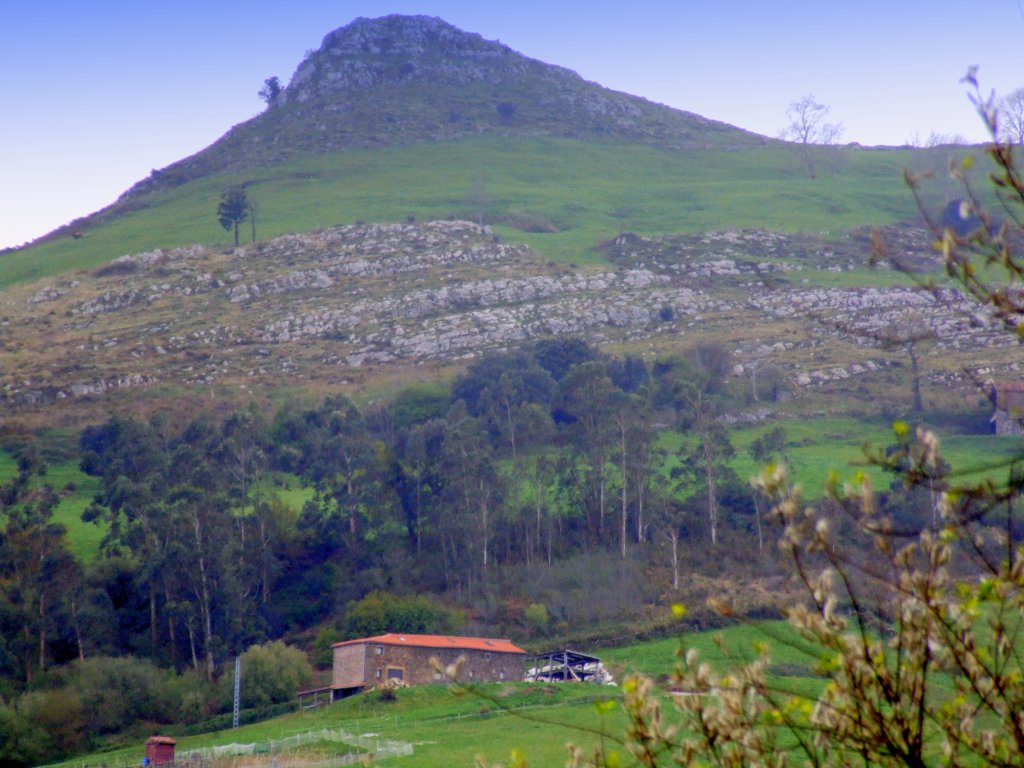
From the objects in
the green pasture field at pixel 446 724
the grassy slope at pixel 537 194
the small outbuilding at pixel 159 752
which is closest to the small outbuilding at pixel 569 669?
the green pasture field at pixel 446 724

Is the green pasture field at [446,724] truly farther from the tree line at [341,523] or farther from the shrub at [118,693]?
the tree line at [341,523]

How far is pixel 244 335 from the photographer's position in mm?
85062

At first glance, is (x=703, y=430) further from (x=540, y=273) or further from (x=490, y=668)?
(x=540, y=273)

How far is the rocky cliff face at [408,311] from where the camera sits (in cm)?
7488

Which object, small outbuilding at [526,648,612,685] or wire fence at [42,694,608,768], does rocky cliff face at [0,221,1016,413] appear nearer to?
small outbuilding at [526,648,612,685]

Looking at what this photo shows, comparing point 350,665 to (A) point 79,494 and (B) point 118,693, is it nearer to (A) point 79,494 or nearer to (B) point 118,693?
(B) point 118,693

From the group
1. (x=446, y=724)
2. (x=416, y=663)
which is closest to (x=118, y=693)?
(x=416, y=663)

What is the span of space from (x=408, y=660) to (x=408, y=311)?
2028 inches

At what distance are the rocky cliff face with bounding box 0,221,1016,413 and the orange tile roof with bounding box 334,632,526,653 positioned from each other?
34.7 metres

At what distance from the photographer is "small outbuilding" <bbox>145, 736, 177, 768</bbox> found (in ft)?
96.7

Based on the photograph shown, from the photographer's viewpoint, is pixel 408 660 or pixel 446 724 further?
pixel 408 660

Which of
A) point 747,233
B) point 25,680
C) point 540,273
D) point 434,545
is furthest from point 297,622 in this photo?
point 747,233

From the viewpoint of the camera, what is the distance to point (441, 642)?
3762 centimetres

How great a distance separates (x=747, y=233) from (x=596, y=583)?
2477 inches
